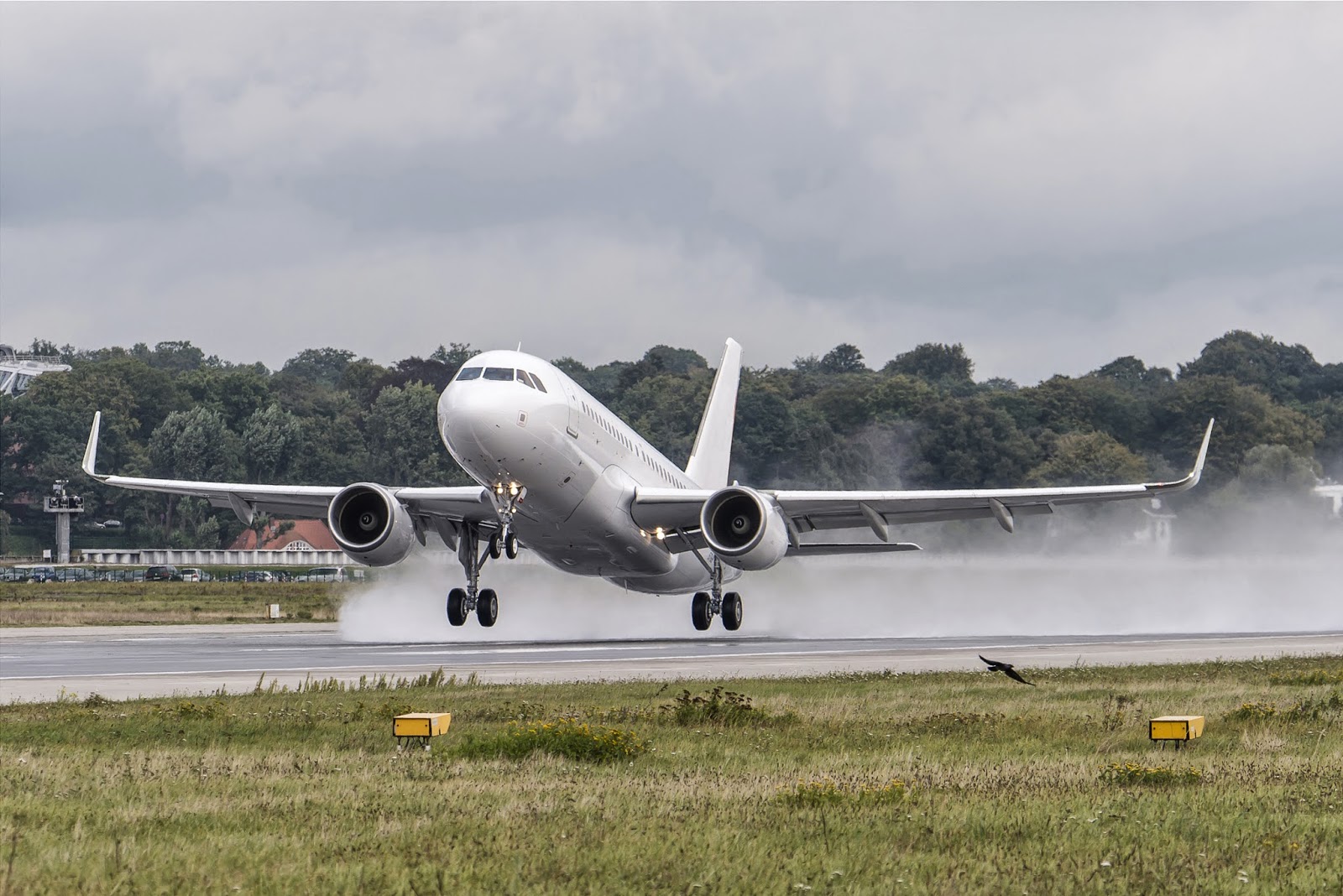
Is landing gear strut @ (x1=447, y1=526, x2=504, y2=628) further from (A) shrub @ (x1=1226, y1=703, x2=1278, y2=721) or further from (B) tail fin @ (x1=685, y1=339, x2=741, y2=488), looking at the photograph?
(A) shrub @ (x1=1226, y1=703, x2=1278, y2=721)

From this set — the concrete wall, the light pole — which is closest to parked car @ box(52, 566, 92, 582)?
the concrete wall

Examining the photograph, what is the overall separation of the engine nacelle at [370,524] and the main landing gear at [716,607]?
29.4 ft

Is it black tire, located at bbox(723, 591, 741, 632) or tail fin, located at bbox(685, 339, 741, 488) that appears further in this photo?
tail fin, located at bbox(685, 339, 741, 488)

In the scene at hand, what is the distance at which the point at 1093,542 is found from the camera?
205 ft

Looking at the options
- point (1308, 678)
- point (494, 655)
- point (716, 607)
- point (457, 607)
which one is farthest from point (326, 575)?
point (1308, 678)

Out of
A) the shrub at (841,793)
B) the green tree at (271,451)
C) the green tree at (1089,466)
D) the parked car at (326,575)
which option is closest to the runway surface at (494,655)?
the shrub at (841,793)

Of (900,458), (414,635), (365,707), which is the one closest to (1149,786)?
(365,707)

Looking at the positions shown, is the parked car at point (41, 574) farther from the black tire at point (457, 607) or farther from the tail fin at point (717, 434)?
the black tire at point (457, 607)

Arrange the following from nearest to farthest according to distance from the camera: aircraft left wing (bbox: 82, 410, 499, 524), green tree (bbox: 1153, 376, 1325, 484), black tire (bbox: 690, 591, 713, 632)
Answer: aircraft left wing (bbox: 82, 410, 499, 524) → black tire (bbox: 690, 591, 713, 632) → green tree (bbox: 1153, 376, 1325, 484)

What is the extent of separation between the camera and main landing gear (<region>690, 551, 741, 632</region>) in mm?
42844

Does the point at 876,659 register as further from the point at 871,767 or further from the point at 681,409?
the point at 681,409

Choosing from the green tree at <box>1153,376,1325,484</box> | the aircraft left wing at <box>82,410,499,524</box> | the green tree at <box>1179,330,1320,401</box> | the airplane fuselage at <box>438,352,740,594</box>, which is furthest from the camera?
the green tree at <box>1179,330,1320,401</box>

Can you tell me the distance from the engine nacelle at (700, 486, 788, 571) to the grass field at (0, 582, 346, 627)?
25.1m

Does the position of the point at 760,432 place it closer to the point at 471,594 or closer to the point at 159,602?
the point at 159,602
